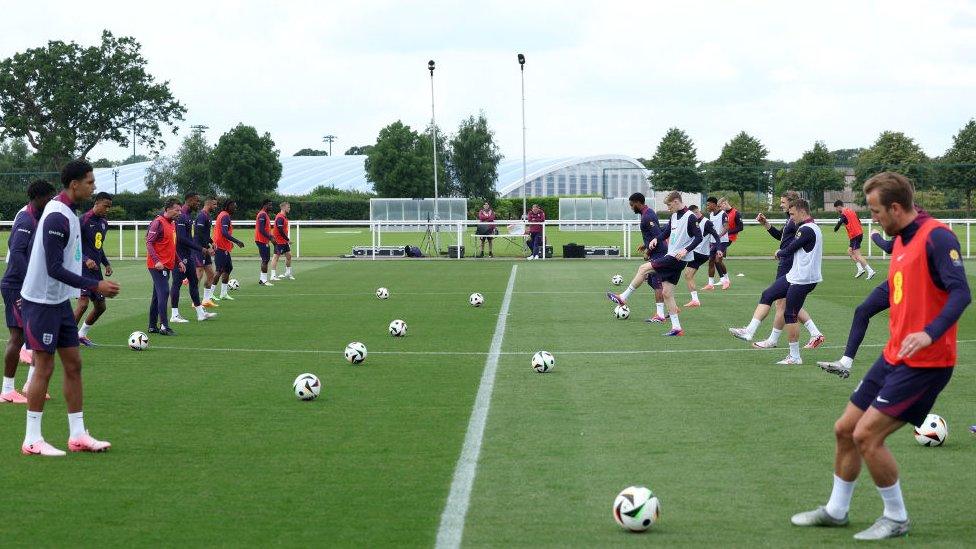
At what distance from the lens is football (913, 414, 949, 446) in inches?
335

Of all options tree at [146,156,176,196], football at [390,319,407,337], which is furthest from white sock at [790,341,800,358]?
tree at [146,156,176,196]

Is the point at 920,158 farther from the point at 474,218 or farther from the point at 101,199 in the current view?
the point at 101,199

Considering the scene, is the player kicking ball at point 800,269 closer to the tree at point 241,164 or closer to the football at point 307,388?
the football at point 307,388

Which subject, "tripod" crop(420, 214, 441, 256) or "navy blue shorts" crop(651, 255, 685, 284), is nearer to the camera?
"navy blue shorts" crop(651, 255, 685, 284)

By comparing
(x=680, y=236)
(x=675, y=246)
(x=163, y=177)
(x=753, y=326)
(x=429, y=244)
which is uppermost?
(x=163, y=177)

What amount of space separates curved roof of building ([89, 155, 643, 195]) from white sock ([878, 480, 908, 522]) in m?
87.9

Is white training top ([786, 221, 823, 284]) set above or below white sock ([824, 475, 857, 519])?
above

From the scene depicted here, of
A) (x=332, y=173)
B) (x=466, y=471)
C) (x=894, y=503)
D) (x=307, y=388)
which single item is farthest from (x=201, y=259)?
(x=332, y=173)

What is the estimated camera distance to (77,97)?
3209 inches

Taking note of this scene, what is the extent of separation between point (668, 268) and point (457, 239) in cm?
3094

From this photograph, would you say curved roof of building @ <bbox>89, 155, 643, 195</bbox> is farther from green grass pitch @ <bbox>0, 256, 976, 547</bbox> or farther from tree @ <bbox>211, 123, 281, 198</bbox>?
green grass pitch @ <bbox>0, 256, 976, 547</bbox>

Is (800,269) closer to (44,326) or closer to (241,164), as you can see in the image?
(44,326)

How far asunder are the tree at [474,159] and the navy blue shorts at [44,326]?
77.3 m

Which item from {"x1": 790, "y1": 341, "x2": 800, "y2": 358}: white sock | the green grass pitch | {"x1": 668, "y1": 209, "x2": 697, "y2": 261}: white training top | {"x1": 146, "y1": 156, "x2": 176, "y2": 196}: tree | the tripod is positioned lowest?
the green grass pitch
